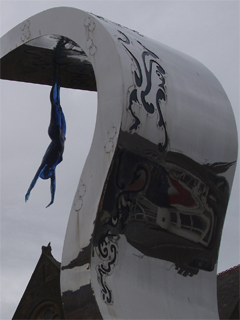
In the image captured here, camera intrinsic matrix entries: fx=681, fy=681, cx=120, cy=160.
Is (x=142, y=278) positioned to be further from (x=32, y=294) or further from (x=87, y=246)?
(x=32, y=294)

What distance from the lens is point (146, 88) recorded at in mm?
12406

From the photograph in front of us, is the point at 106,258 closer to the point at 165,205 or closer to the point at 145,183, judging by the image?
the point at 145,183

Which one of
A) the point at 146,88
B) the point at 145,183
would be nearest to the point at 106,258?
the point at 145,183

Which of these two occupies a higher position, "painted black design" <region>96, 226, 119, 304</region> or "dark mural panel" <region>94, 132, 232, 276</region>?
"dark mural panel" <region>94, 132, 232, 276</region>

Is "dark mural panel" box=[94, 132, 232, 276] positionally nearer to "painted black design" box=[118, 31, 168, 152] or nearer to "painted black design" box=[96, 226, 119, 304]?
"painted black design" box=[96, 226, 119, 304]

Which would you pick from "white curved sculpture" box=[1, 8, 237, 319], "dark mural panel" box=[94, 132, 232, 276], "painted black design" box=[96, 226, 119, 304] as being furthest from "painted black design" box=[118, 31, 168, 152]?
"painted black design" box=[96, 226, 119, 304]

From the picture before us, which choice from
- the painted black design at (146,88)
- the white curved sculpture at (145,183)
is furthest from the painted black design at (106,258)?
the painted black design at (146,88)

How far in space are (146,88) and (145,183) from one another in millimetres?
1732

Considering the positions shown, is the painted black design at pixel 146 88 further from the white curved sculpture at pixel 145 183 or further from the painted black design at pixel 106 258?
the painted black design at pixel 106 258

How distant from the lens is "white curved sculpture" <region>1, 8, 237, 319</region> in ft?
38.0

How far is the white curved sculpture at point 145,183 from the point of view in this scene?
456 inches

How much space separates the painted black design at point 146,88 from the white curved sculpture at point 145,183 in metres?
0.02

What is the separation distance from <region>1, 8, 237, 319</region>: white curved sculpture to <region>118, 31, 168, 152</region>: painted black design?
21 mm

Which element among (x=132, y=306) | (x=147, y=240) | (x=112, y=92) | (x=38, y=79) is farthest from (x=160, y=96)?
(x=38, y=79)
